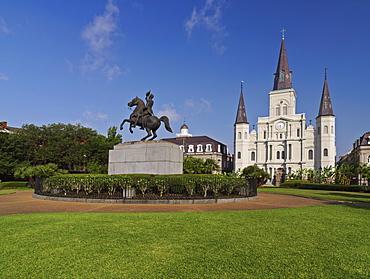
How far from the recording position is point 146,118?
808 inches

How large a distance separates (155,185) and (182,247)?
8.82m

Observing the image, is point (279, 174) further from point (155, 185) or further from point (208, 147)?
point (155, 185)

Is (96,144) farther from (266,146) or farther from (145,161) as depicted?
(266,146)

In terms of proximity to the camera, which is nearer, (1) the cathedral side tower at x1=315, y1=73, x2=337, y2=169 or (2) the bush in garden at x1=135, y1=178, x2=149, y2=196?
(2) the bush in garden at x1=135, y1=178, x2=149, y2=196

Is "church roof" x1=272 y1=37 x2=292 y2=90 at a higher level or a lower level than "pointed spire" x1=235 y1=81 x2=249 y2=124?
higher

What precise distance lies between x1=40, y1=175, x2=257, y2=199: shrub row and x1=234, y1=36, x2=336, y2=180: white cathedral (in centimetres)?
5830

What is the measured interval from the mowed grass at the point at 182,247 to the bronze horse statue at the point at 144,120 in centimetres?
1173

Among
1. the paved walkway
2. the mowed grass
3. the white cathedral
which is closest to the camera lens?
the mowed grass

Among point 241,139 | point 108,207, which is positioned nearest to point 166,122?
point 108,207

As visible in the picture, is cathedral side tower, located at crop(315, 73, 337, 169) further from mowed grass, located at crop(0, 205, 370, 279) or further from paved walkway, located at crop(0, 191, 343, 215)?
mowed grass, located at crop(0, 205, 370, 279)

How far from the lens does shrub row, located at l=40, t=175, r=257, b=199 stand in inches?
565

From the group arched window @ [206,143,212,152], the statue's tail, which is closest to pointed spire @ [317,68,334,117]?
arched window @ [206,143,212,152]

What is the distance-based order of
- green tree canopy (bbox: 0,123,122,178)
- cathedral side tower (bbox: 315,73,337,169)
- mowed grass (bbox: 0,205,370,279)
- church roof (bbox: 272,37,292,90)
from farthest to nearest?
church roof (bbox: 272,37,292,90)
cathedral side tower (bbox: 315,73,337,169)
green tree canopy (bbox: 0,123,122,178)
mowed grass (bbox: 0,205,370,279)

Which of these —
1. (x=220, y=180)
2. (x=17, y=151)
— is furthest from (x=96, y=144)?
(x=220, y=180)
